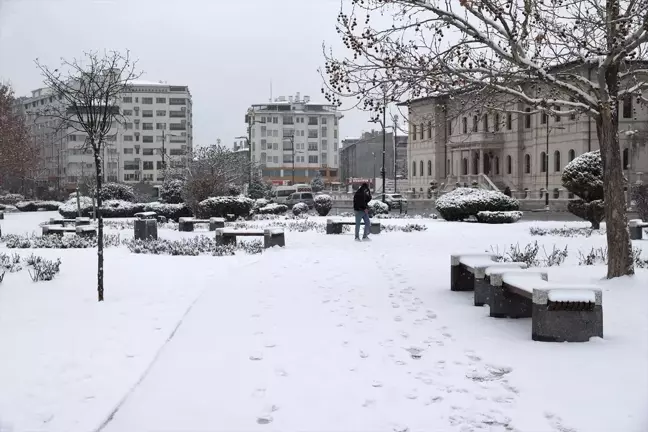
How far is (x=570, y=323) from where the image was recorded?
21.2 ft

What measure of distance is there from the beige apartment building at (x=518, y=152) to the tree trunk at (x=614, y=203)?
1467 inches

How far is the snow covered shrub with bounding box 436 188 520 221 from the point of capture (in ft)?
85.3

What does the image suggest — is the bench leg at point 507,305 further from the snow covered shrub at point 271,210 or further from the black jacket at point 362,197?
the snow covered shrub at point 271,210

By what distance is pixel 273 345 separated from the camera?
6555mm

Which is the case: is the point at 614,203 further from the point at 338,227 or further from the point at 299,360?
the point at 338,227

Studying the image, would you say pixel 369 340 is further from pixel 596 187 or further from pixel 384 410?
pixel 596 187

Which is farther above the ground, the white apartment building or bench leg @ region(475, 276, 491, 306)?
the white apartment building

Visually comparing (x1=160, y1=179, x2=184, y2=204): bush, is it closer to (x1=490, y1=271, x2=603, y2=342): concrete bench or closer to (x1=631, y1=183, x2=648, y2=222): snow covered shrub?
(x1=631, y1=183, x2=648, y2=222): snow covered shrub

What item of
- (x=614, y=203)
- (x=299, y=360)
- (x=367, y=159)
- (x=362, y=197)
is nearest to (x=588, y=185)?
(x=362, y=197)

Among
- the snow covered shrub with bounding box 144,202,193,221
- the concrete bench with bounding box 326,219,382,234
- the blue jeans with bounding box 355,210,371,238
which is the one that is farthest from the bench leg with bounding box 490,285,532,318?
the snow covered shrub with bounding box 144,202,193,221

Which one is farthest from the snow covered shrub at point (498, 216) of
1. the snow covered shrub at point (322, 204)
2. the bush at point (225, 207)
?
the snow covered shrub at point (322, 204)

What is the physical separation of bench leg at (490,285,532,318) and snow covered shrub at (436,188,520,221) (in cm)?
1865

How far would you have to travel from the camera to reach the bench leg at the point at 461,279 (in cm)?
980

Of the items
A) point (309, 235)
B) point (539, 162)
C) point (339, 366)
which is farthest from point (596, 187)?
point (539, 162)
